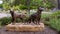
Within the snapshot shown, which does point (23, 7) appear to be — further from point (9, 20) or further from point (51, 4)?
point (9, 20)

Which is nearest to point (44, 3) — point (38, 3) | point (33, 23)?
point (38, 3)

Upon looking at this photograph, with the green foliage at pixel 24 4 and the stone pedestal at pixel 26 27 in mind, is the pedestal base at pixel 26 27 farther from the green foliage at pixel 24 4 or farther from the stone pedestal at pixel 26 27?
the green foliage at pixel 24 4

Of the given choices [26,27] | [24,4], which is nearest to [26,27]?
[26,27]

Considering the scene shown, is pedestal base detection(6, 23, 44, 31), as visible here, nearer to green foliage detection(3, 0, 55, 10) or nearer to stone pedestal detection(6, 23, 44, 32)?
stone pedestal detection(6, 23, 44, 32)

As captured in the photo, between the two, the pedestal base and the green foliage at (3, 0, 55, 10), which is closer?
the pedestal base

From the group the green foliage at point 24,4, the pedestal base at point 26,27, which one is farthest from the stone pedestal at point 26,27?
the green foliage at point 24,4

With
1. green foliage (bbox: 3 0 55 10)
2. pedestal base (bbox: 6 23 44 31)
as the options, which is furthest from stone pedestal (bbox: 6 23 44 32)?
green foliage (bbox: 3 0 55 10)

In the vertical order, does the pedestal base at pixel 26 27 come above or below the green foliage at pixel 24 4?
below

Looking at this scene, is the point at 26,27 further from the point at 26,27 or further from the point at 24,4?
the point at 24,4

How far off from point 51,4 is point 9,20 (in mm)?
14589

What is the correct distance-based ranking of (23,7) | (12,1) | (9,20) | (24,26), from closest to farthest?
(24,26)
(9,20)
(23,7)
(12,1)

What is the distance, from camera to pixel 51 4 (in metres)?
25.6

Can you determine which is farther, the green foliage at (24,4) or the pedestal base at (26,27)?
the green foliage at (24,4)

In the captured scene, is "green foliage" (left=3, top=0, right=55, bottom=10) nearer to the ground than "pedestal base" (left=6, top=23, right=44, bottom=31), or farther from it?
farther from it
